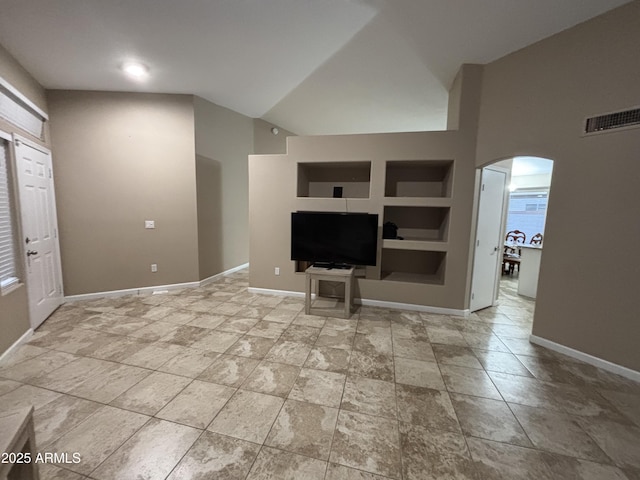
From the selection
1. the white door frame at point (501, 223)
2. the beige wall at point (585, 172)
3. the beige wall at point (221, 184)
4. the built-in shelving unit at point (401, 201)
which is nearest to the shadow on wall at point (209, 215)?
the beige wall at point (221, 184)

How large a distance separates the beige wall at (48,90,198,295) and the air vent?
5.17 m

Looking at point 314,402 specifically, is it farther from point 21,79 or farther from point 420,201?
point 21,79

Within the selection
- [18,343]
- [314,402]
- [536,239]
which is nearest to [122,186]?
[18,343]

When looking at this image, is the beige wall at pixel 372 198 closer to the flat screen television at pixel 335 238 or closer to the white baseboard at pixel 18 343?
the flat screen television at pixel 335 238

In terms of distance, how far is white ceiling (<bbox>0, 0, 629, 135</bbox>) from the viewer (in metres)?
2.44

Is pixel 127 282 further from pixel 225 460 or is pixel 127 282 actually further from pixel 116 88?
pixel 225 460

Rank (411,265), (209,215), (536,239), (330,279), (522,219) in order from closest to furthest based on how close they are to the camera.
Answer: (330,279)
(411,265)
(209,215)
(536,239)
(522,219)

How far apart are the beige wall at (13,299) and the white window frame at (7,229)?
80 millimetres

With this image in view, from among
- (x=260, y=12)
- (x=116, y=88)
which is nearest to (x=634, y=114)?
(x=260, y=12)

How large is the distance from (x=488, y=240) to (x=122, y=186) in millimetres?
5757

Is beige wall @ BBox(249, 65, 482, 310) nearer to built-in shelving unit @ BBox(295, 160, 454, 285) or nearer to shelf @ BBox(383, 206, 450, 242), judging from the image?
built-in shelving unit @ BBox(295, 160, 454, 285)

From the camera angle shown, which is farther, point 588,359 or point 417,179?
point 417,179

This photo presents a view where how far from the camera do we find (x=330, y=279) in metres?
3.60

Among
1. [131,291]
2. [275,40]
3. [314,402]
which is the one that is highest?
[275,40]
